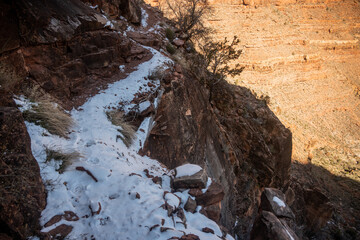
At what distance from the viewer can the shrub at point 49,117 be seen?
151 inches

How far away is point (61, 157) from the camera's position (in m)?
3.47

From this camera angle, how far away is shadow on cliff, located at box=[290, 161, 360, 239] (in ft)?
48.9

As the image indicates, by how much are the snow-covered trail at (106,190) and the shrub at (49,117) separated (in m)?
0.12

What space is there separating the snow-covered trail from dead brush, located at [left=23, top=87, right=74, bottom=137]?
0.12m

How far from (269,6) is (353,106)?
23995 mm

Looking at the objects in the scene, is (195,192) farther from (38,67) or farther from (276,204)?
(38,67)

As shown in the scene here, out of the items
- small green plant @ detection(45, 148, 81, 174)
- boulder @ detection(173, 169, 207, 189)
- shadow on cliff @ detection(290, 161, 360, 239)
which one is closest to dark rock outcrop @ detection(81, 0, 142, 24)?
small green plant @ detection(45, 148, 81, 174)

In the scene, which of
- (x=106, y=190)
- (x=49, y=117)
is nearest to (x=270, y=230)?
(x=106, y=190)

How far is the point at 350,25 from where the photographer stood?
44969mm

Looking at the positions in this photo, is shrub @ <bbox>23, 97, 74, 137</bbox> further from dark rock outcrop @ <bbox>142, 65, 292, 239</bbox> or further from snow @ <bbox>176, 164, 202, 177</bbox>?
snow @ <bbox>176, 164, 202, 177</bbox>

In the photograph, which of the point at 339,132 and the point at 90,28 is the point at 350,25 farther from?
the point at 90,28

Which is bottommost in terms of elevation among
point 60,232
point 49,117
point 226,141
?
point 226,141

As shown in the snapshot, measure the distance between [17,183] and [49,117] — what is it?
1.79m

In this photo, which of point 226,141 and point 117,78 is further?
point 226,141
